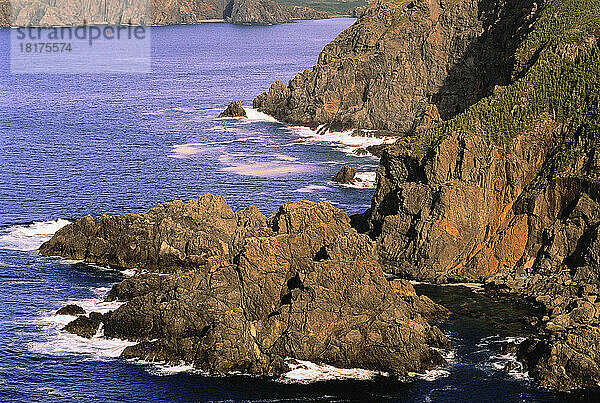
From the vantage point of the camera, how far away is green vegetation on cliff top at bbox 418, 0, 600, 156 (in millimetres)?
108875

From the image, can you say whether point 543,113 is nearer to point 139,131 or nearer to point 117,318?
point 117,318

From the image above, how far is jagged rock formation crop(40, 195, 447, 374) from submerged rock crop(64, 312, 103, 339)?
211 mm

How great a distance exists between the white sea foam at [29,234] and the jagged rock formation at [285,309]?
2427 centimetres

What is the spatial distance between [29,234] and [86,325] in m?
34.6

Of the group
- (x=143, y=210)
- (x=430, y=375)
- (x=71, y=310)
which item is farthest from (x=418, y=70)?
(x=430, y=375)

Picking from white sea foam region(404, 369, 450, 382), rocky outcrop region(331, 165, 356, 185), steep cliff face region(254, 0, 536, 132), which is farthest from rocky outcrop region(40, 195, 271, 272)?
steep cliff face region(254, 0, 536, 132)

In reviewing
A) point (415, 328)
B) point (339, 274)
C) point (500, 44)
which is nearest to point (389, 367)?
point (415, 328)

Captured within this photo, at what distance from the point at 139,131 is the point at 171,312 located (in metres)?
116

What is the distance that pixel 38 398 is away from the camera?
73750mm

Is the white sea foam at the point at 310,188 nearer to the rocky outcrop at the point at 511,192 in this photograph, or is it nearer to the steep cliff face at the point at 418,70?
the rocky outcrop at the point at 511,192

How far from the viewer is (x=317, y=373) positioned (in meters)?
77.8

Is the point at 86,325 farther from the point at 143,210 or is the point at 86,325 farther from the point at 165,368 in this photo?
the point at 143,210

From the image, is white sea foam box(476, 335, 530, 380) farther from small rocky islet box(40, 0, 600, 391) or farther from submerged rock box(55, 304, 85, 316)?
submerged rock box(55, 304, 85, 316)

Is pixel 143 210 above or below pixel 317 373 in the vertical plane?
above
